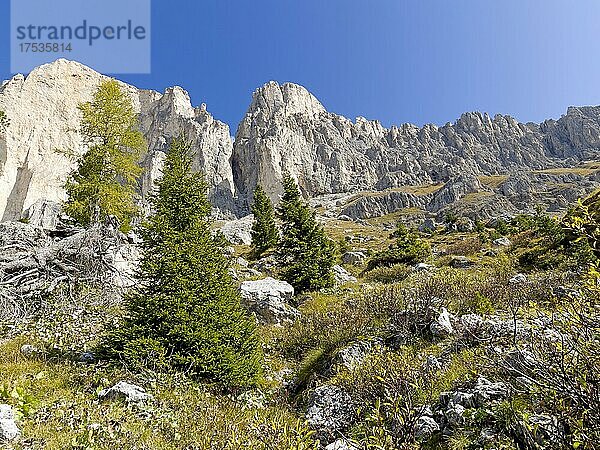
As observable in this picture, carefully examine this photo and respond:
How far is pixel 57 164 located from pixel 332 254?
104 meters

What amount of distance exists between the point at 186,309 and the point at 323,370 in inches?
159

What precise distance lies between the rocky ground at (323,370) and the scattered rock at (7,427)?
20 millimetres

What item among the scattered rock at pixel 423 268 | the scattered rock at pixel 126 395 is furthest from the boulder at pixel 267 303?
the scattered rock at pixel 423 268

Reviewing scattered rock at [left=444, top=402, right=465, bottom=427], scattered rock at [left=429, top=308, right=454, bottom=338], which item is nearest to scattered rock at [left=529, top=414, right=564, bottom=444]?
scattered rock at [left=444, top=402, right=465, bottom=427]

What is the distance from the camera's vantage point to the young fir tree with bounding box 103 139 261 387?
8.33m

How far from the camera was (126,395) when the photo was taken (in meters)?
6.72

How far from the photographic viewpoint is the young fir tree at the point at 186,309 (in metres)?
8.33

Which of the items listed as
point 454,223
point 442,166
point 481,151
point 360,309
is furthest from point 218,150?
point 360,309

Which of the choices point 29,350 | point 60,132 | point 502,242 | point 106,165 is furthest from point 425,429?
point 60,132

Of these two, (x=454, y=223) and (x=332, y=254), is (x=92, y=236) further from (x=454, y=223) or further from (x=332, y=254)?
(x=454, y=223)

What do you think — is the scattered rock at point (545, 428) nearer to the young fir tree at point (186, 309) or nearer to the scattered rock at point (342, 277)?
the young fir tree at point (186, 309)

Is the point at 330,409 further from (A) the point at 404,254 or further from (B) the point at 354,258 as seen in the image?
(B) the point at 354,258

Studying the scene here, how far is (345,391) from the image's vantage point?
25.6 ft

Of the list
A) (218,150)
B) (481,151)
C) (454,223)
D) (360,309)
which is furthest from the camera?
(481,151)
